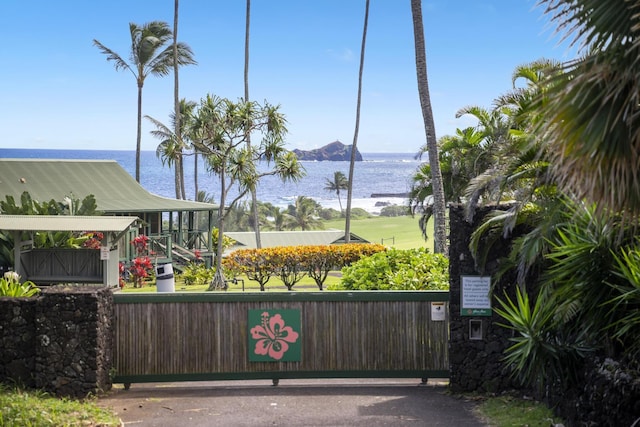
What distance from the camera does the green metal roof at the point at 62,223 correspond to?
21.5 meters

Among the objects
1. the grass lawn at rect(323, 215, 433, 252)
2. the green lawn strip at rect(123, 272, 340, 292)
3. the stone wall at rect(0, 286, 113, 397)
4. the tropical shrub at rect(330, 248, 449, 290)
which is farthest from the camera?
the grass lawn at rect(323, 215, 433, 252)

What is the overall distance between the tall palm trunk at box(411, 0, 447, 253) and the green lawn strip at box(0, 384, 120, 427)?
479 inches

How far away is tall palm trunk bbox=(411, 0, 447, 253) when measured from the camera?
71.7ft

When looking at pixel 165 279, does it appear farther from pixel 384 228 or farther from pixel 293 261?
pixel 384 228

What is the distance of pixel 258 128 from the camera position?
3319 cm

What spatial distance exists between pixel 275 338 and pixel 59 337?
327cm

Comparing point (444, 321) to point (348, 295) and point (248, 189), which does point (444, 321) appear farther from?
point (248, 189)

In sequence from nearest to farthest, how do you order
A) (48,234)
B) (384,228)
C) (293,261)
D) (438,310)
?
(438,310) → (48,234) → (293,261) → (384,228)

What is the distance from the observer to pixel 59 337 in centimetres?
1298

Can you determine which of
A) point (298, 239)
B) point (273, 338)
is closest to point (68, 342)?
point (273, 338)

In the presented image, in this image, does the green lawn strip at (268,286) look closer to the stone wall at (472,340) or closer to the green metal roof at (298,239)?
the stone wall at (472,340)

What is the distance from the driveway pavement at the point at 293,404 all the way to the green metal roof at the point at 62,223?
26.9 feet

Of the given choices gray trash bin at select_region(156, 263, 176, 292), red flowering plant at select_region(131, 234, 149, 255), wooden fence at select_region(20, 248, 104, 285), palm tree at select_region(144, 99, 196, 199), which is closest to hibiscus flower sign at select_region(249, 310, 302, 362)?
gray trash bin at select_region(156, 263, 176, 292)

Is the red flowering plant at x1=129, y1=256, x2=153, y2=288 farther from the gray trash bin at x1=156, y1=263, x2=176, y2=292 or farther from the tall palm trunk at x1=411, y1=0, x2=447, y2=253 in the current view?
the gray trash bin at x1=156, y1=263, x2=176, y2=292
